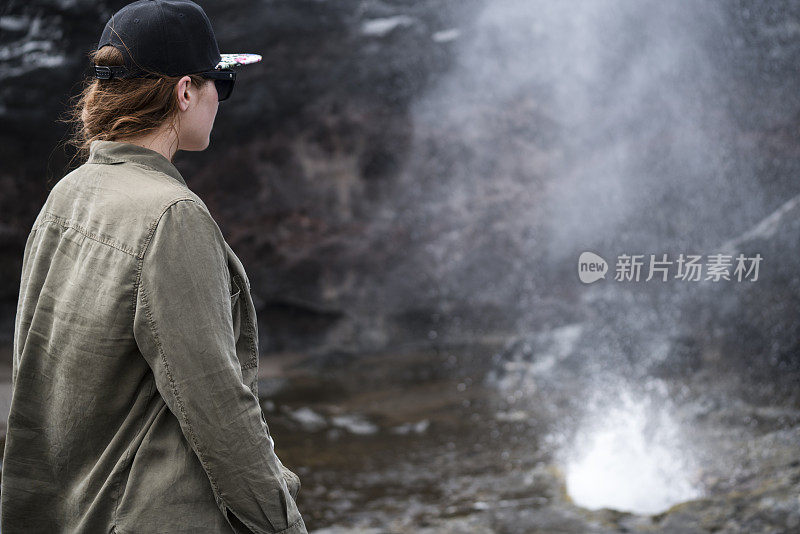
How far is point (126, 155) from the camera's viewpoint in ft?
3.14

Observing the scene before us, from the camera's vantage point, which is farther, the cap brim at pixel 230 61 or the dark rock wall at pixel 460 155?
the dark rock wall at pixel 460 155

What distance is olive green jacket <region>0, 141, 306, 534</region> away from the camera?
2.82 ft

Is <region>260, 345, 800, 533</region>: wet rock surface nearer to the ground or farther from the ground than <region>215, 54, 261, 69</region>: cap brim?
nearer to the ground

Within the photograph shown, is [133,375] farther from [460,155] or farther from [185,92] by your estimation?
[460,155]

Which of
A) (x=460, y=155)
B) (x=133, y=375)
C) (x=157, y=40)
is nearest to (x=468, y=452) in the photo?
(x=460, y=155)

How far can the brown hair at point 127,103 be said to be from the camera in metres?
0.96

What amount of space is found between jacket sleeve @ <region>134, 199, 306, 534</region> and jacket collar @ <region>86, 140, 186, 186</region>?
0.12 m

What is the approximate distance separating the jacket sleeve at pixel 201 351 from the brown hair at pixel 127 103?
0.56 ft

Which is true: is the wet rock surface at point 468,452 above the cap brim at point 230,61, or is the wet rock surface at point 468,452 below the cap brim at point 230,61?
below

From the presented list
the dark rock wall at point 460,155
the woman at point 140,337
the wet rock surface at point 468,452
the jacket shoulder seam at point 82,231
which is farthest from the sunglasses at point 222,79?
the dark rock wall at point 460,155

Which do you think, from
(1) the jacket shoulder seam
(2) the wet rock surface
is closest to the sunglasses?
(1) the jacket shoulder seam

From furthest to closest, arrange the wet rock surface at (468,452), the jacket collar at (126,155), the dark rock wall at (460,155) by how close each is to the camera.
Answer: the dark rock wall at (460,155)
the wet rock surface at (468,452)
the jacket collar at (126,155)

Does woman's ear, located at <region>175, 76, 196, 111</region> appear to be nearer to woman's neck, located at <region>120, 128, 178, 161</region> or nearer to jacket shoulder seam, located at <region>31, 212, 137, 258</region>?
woman's neck, located at <region>120, 128, 178, 161</region>

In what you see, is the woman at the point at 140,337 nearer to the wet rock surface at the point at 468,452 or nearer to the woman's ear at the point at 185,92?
the woman's ear at the point at 185,92
